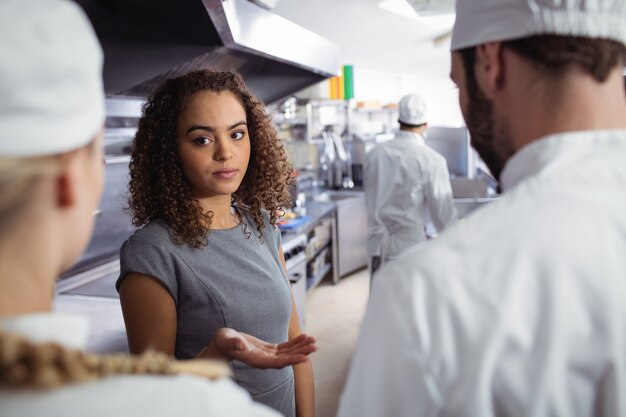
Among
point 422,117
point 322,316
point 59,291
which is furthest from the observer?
point 322,316

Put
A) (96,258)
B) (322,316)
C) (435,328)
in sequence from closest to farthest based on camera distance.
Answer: (435,328) < (96,258) < (322,316)

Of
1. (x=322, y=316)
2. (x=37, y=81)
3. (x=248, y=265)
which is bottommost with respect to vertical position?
(x=322, y=316)

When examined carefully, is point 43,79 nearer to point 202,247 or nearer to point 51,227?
point 51,227

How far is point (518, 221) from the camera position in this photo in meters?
0.70

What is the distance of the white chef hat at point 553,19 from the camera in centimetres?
73

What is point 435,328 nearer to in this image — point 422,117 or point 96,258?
point 96,258

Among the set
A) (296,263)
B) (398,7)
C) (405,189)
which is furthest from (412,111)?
(398,7)

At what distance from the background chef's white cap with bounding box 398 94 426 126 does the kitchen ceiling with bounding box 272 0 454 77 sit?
127 centimetres

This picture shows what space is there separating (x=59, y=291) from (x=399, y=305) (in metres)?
2.07

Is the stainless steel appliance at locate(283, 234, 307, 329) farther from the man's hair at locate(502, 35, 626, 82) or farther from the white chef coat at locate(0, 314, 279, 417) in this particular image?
the white chef coat at locate(0, 314, 279, 417)

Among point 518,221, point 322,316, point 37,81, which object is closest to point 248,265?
point 518,221

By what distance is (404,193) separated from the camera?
366 cm

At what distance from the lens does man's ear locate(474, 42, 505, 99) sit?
81cm

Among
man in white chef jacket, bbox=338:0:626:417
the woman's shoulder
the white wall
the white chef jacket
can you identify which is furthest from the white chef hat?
the white wall
